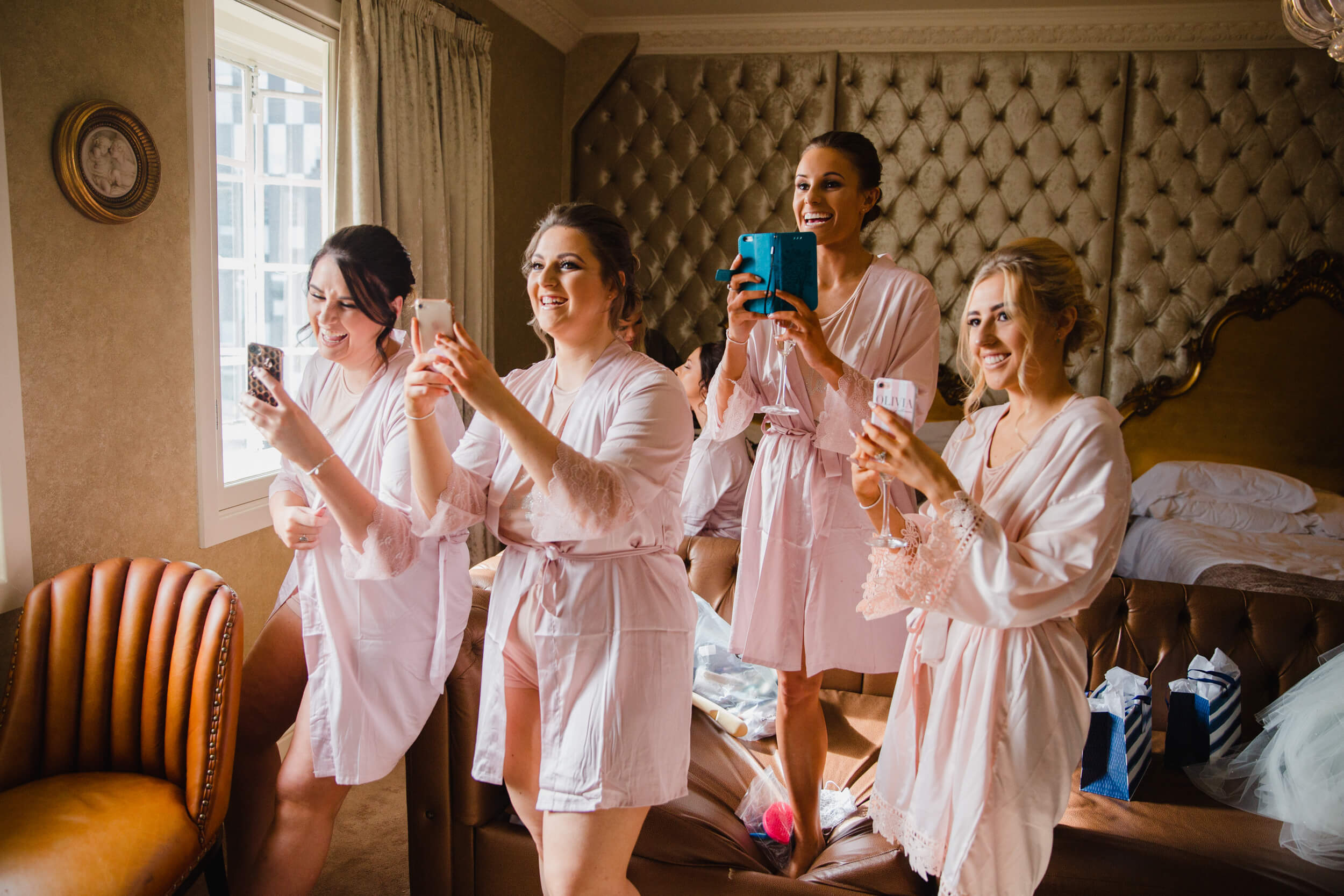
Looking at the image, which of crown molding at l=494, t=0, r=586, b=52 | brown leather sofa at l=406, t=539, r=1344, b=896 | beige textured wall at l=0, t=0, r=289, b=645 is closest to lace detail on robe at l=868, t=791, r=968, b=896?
brown leather sofa at l=406, t=539, r=1344, b=896

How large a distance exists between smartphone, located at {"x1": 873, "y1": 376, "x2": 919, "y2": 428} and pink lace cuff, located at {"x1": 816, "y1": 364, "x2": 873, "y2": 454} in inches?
12.4

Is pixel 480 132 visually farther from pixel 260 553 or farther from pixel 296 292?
pixel 260 553

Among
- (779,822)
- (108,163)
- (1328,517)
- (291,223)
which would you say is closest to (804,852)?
(779,822)

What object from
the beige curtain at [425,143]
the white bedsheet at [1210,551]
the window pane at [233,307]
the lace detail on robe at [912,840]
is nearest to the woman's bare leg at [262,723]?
the lace detail on robe at [912,840]

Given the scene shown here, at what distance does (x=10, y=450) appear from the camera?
1.73 meters

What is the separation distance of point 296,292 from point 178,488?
3.27 feet

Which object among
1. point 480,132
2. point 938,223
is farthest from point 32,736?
point 938,223

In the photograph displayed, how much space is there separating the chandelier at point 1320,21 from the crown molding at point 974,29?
2318 millimetres

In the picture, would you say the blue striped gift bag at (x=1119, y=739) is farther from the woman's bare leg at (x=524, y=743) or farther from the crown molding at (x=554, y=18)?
the crown molding at (x=554, y=18)

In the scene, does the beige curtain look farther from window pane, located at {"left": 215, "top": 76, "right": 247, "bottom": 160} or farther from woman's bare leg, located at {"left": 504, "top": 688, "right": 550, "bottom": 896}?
woman's bare leg, located at {"left": 504, "top": 688, "right": 550, "bottom": 896}

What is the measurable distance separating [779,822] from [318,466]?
3.94 ft

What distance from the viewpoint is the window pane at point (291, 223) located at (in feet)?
9.49

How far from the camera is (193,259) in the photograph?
221 cm

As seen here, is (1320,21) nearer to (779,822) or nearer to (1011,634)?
(1011,634)
